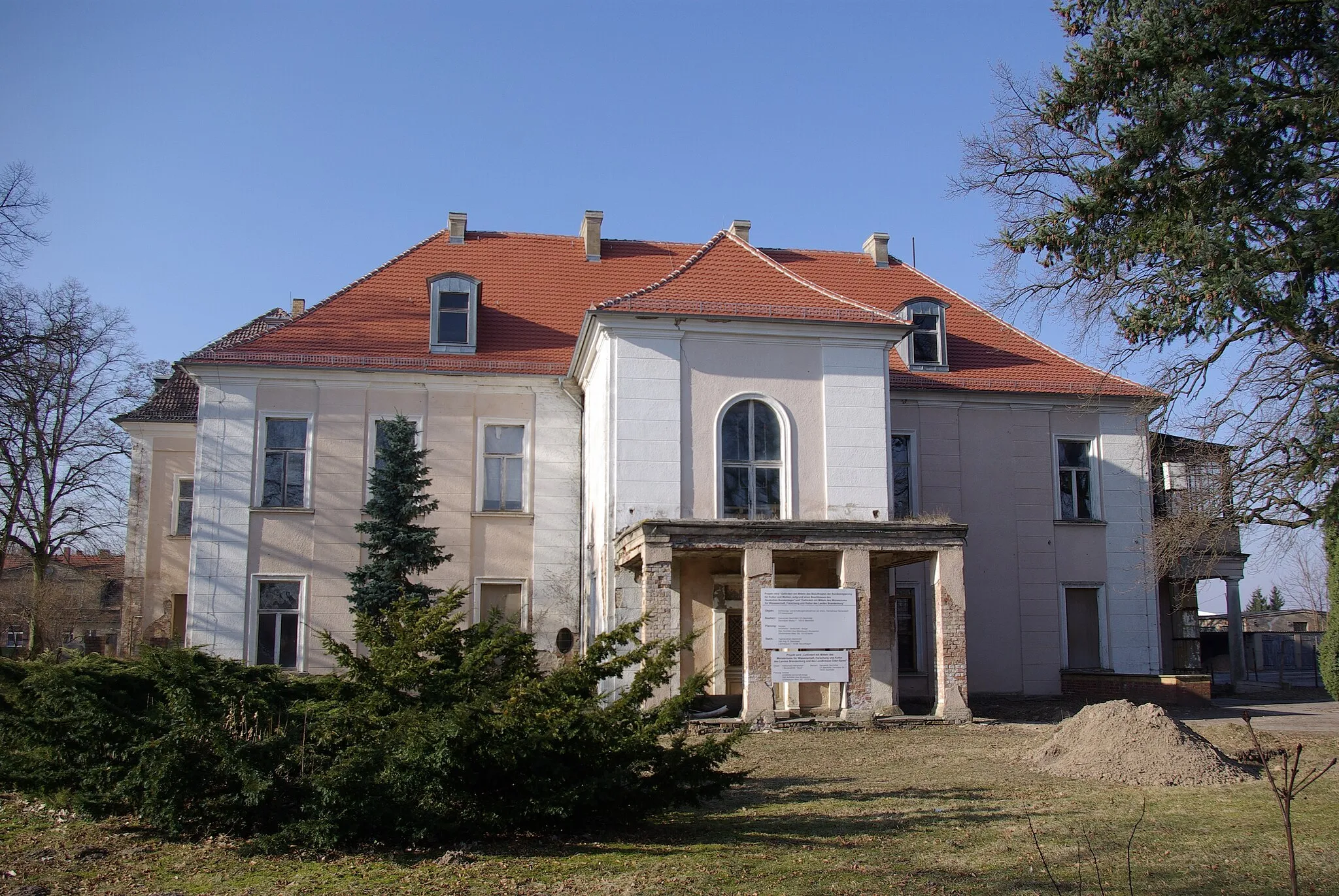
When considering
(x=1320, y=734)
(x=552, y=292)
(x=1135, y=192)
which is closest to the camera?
(x=1135, y=192)

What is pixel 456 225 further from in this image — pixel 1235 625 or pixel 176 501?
pixel 1235 625

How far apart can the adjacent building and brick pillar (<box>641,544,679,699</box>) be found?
5 cm

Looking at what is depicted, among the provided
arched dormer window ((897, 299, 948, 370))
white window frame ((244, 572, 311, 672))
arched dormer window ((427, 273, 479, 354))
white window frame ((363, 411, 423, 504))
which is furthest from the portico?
arched dormer window ((427, 273, 479, 354))

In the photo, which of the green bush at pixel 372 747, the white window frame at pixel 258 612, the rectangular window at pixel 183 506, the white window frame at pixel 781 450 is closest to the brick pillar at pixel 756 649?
the white window frame at pixel 781 450

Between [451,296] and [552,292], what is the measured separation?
2.81 m

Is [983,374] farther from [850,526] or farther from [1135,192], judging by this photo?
[1135,192]

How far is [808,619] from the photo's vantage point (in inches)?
683

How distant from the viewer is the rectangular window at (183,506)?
85.9 ft

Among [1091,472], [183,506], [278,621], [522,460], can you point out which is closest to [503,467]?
[522,460]

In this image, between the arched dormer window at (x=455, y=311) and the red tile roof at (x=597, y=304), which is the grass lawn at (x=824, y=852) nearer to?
the red tile roof at (x=597, y=304)

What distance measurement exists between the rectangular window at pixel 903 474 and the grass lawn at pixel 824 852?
12682 millimetres

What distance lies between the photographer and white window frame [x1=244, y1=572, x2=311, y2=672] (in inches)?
869

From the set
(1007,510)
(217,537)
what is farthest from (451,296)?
(1007,510)

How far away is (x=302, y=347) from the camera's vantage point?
23391 millimetres
